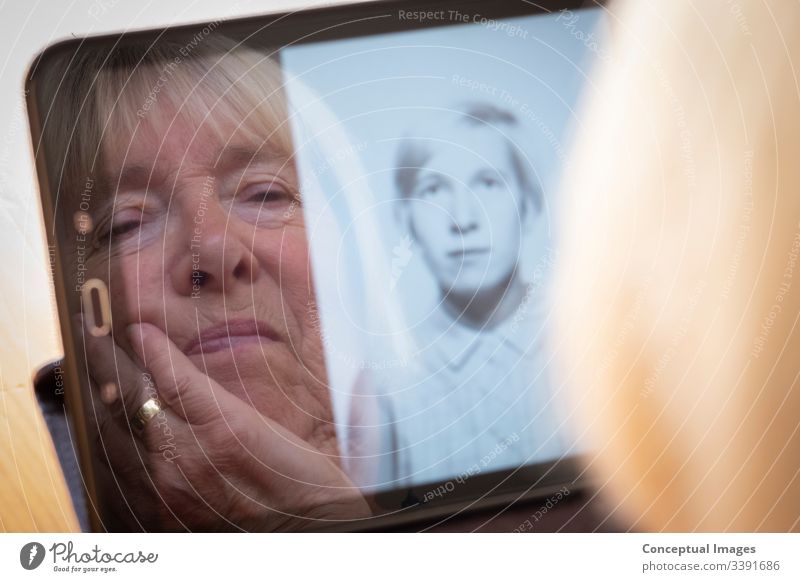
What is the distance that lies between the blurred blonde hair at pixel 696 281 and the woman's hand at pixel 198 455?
219 mm

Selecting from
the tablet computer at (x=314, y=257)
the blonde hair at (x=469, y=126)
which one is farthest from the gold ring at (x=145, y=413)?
the blonde hair at (x=469, y=126)

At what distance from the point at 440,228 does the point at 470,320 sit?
0.08m

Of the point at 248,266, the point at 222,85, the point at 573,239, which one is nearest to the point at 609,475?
the point at 573,239

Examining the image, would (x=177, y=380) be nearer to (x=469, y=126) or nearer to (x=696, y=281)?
(x=469, y=126)

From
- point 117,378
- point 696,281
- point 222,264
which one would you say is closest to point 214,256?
point 222,264

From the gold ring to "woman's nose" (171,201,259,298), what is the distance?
89 millimetres

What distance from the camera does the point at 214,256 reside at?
0.64 m

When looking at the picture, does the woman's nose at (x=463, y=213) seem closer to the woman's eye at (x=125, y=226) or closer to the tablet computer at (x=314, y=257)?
the tablet computer at (x=314, y=257)

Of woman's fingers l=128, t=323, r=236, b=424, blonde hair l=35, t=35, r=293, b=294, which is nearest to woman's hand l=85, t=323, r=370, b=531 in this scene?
woman's fingers l=128, t=323, r=236, b=424

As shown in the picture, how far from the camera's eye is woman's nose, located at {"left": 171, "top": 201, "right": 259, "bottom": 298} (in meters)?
0.64

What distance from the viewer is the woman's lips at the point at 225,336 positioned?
644 millimetres

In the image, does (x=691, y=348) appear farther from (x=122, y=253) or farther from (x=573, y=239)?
(x=122, y=253)

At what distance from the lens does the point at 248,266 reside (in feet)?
2.12
